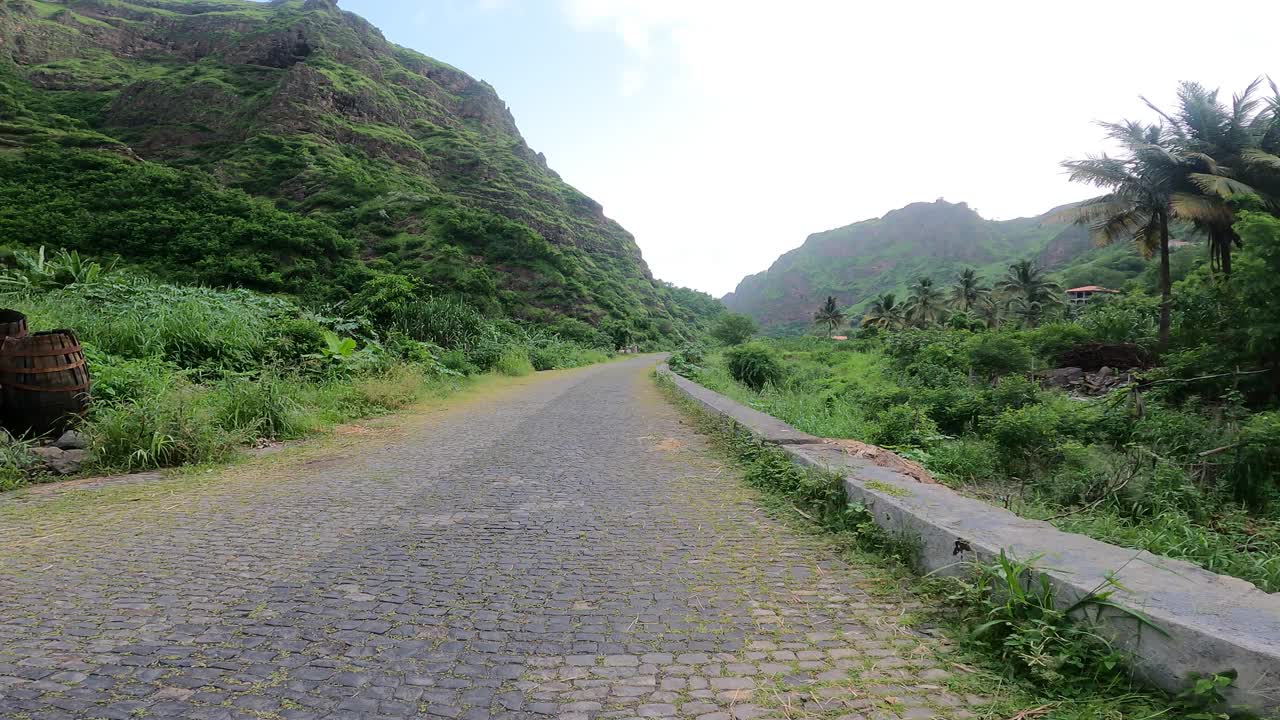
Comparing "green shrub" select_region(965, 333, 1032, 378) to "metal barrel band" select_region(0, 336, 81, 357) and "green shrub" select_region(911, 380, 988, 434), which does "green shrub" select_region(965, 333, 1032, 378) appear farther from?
"metal barrel band" select_region(0, 336, 81, 357)

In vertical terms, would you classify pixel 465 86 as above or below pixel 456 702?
above

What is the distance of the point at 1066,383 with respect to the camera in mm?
19391

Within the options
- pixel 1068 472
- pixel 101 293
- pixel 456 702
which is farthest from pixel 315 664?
pixel 101 293

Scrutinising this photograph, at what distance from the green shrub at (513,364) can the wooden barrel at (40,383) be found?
1406 centimetres

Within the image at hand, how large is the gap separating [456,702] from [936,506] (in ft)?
8.95

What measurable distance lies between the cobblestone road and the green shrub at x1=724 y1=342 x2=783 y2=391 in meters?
18.3

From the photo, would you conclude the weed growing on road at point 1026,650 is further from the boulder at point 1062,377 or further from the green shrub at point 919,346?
the green shrub at point 919,346

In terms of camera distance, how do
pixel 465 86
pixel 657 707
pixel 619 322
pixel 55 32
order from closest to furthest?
1. pixel 657 707
2. pixel 619 322
3. pixel 55 32
4. pixel 465 86

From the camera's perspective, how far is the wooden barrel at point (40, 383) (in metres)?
5.51

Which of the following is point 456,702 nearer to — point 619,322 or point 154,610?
point 154,610

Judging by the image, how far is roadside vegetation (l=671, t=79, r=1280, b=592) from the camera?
5590 mm

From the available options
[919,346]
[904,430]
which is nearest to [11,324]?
[904,430]

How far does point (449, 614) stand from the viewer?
259cm

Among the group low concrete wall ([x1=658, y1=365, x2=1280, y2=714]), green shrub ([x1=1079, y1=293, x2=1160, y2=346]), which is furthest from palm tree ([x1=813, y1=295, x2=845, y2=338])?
low concrete wall ([x1=658, y1=365, x2=1280, y2=714])
